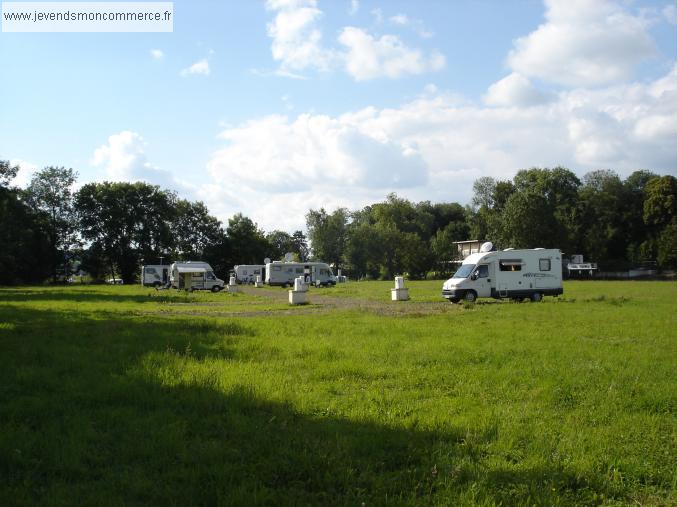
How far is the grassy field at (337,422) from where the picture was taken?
4.44 metres

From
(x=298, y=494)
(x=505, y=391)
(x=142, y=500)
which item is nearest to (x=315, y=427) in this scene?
(x=298, y=494)

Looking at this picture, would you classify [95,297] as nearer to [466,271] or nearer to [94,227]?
[466,271]

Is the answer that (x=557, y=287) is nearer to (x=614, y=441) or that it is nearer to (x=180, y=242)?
(x=614, y=441)

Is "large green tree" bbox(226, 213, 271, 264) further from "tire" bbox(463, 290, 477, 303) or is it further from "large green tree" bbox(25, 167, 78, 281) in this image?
"tire" bbox(463, 290, 477, 303)

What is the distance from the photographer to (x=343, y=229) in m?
100

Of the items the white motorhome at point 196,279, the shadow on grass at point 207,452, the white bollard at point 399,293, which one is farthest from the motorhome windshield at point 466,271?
the white motorhome at point 196,279

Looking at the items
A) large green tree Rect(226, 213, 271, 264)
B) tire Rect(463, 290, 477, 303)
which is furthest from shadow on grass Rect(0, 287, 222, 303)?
large green tree Rect(226, 213, 271, 264)

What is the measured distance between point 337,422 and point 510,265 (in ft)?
76.0

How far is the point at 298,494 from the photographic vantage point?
4.29 meters

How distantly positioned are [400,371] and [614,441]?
3.73 meters

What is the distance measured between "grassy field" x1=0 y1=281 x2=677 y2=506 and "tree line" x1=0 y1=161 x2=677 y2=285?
60617 millimetres

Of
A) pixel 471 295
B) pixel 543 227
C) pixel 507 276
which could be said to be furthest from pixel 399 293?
pixel 543 227

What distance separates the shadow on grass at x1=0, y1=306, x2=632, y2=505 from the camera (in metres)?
4.27

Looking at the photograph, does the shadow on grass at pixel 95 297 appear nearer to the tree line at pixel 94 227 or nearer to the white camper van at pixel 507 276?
the white camper van at pixel 507 276
